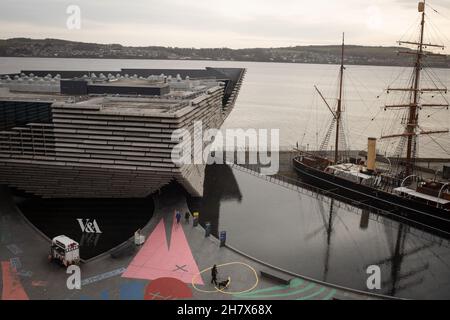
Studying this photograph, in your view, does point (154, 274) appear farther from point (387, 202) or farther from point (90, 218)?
point (387, 202)

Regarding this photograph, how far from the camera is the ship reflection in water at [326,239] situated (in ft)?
102

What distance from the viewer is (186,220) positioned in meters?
35.6

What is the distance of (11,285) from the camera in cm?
2494

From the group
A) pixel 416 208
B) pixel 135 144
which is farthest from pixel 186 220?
pixel 416 208

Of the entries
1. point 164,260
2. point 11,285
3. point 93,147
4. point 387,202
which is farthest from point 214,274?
point 387,202

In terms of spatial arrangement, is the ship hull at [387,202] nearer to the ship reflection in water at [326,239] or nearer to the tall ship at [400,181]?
the tall ship at [400,181]

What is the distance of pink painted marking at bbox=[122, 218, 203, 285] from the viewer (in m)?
26.7

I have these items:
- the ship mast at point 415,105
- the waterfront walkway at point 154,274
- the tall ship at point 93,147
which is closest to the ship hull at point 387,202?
the ship mast at point 415,105

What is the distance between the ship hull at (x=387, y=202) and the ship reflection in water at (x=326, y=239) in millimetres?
2324

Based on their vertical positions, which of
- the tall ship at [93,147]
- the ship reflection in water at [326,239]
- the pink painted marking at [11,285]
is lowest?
the ship reflection in water at [326,239]

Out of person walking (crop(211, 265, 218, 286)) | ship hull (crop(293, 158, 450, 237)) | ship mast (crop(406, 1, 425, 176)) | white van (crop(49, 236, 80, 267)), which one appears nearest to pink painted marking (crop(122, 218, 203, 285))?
person walking (crop(211, 265, 218, 286))

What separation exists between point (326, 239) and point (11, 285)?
25.4 meters
